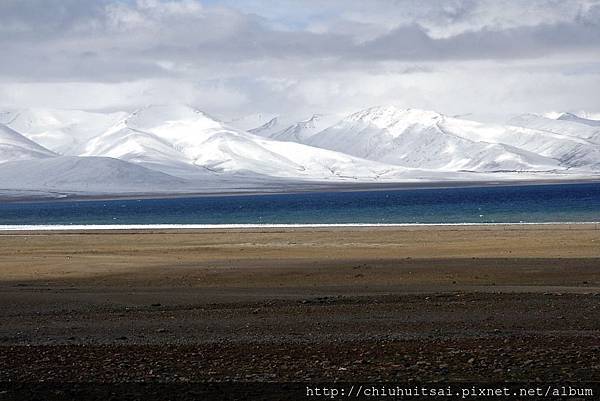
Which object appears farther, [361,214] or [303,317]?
[361,214]

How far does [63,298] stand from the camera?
24.8 meters

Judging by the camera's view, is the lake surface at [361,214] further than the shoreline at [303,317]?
Yes

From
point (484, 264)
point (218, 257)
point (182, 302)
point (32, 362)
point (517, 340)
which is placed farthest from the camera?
point (218, 257)

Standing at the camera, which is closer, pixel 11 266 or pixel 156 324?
pixel 156 324

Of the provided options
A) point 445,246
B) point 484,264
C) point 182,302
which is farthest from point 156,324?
point 445,246

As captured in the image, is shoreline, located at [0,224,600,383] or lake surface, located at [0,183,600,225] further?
lake surface, located at [0,183,600,225]

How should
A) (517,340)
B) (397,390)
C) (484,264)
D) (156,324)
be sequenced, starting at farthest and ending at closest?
(484,264), (156,324), (517,340), (397,390)

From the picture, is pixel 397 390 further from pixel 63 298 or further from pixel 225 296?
pixel 63 298

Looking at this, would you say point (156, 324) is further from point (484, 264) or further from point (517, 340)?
point (484, 264)

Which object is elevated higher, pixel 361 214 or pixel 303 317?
pixel 361 214

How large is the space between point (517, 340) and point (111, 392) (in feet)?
22.9

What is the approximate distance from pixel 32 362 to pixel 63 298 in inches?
384

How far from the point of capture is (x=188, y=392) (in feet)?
42.4

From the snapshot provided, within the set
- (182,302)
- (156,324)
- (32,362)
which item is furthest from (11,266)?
(32,362)
